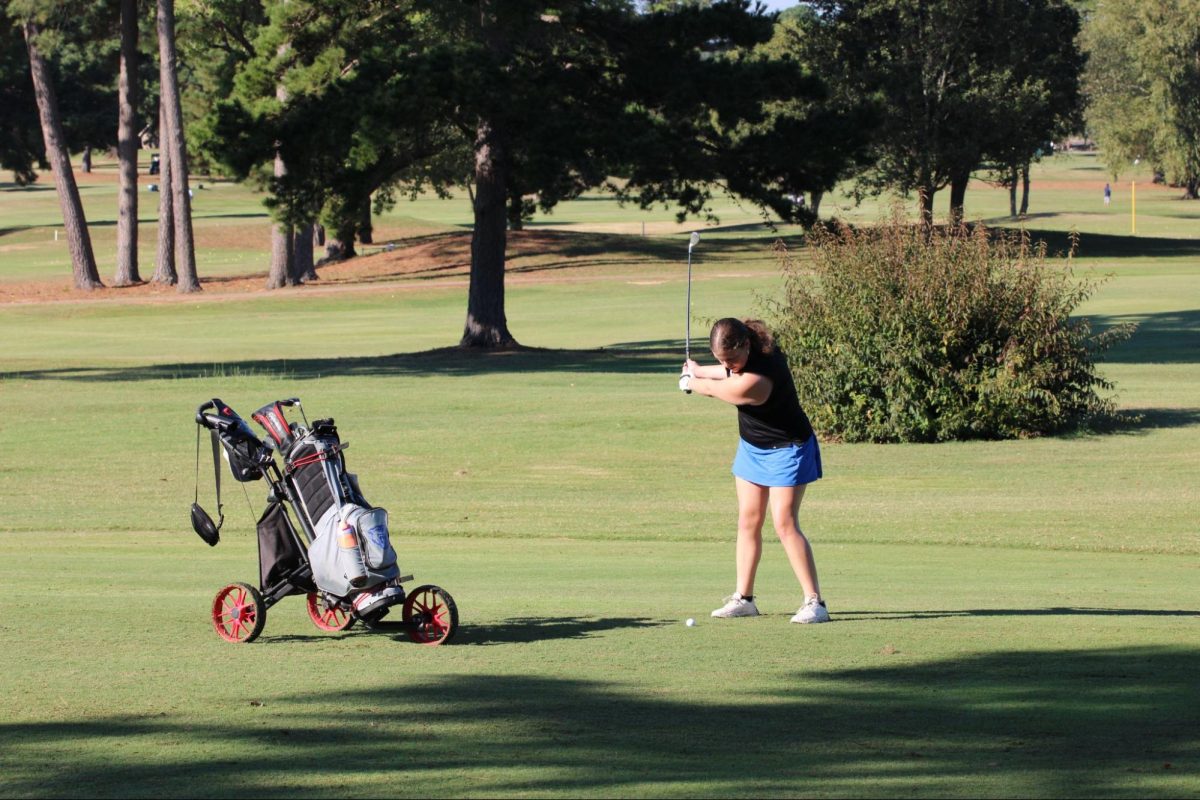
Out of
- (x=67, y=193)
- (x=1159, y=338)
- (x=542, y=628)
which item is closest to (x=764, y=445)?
(x=542, y=628)

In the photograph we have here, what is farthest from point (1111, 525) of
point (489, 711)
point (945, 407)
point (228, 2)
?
point (228, 2)

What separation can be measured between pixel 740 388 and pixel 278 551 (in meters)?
2.59

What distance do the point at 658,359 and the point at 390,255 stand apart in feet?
104

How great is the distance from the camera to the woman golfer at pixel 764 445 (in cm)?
Answer: 866

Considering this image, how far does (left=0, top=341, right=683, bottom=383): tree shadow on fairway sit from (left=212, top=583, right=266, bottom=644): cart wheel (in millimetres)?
22125

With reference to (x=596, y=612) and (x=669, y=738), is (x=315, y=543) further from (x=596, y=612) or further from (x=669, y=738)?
(x=669, y=738)

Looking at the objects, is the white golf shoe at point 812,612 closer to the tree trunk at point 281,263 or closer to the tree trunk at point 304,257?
the tree trunk at point 281,263

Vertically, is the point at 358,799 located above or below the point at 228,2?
below

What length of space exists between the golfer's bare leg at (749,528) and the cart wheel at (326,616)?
221cm

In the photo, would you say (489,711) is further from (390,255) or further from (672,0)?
(390,255)

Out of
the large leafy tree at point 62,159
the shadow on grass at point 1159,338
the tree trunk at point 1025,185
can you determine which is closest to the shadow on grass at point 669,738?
the shadow on grass at point 1159,338

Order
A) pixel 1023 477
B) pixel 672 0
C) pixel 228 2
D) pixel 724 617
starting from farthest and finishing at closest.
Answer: pixel 228 2 < pixel 672 0 < pixel 1023 477 < pixel 724 617

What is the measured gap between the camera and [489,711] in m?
6.82

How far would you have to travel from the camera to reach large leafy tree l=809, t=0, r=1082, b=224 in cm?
6462
